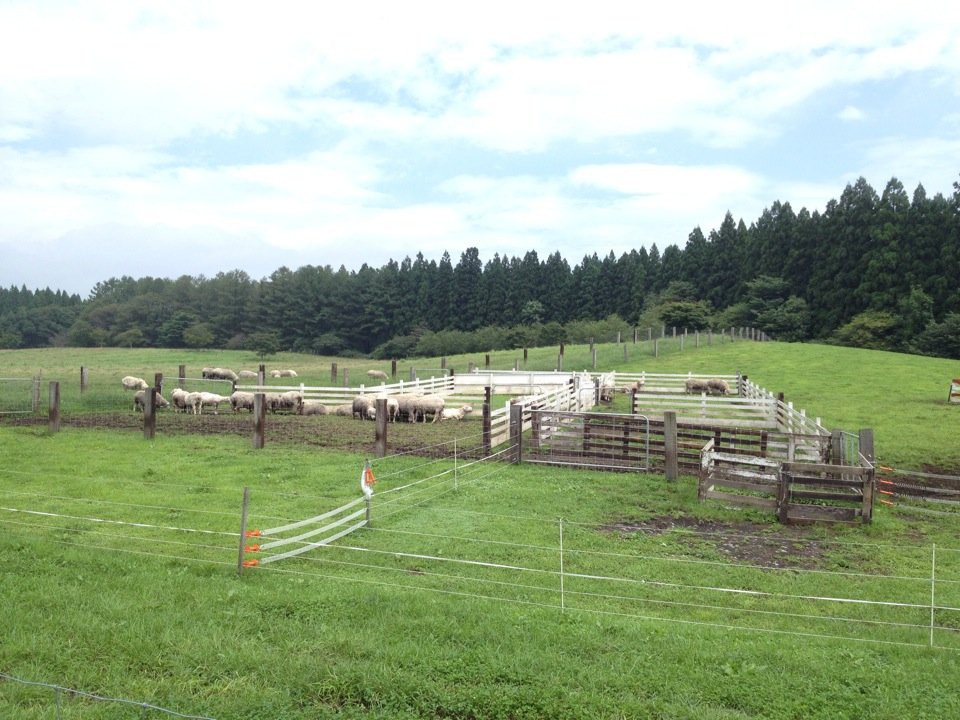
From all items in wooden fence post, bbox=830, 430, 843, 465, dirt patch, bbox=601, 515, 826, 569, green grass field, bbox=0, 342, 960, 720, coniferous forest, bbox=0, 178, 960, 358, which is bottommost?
dirt patch, bbox=601, 515, 826, 569

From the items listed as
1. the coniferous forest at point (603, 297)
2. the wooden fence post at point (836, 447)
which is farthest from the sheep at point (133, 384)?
the coniferous forest at point (603, 297)

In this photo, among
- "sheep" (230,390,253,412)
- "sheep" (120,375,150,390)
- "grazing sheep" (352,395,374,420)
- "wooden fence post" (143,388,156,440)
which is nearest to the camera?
"wooden fence post" (143,388,156,440)

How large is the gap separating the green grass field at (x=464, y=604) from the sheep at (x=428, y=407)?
32.8ft

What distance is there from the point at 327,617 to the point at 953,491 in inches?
449

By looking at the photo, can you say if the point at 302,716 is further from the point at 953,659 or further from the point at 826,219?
the point at 826,219

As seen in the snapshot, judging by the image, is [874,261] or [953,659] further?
[874,261]

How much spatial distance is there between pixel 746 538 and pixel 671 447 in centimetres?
448

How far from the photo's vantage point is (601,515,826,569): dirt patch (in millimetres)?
Result: 9766

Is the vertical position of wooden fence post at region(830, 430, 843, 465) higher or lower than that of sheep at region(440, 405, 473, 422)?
higher

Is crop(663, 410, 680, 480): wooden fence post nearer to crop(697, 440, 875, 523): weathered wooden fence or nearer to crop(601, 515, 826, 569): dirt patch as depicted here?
crop(697, 440, 875, 523): weathered wooden fence

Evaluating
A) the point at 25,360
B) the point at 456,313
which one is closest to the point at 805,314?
the point at 456,313

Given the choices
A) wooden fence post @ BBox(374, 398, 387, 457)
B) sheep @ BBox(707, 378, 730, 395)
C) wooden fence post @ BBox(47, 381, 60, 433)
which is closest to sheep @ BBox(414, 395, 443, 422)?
wooden fence post @ BBox(374, 398, 387, 457)

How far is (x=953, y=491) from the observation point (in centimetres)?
1259

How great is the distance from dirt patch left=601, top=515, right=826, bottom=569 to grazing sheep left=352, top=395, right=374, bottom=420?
1442 centimetres
